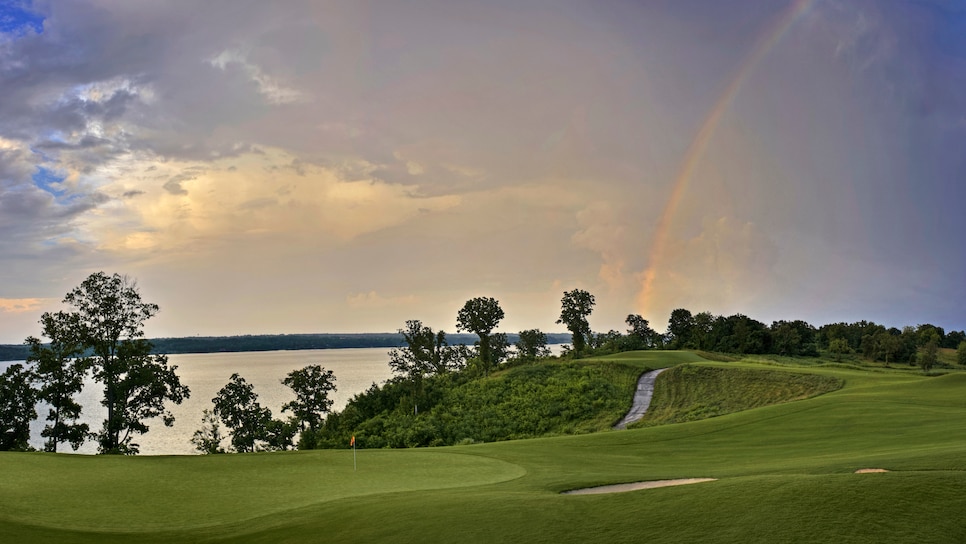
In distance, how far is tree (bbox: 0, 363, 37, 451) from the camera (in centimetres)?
4828

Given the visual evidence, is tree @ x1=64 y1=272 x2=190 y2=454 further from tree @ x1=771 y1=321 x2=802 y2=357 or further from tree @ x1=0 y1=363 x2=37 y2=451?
tree @ x1=771 y1=321 x2=802 y2=357

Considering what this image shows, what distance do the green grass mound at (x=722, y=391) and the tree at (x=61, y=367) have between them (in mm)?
42247

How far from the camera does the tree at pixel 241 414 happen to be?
6025 centimetres

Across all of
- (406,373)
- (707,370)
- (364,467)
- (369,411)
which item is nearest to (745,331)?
(707,370)

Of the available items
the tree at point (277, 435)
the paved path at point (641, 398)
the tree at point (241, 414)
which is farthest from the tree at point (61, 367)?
the paved path at point (641, 398)

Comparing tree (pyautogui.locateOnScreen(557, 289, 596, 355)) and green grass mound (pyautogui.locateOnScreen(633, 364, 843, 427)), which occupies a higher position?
tree (pyautogui.locateOnScreen(557, 289, 596, 355))

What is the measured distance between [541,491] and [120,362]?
4178 centimetres

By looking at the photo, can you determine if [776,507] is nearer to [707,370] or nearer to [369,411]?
[707,370]

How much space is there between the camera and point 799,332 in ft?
345

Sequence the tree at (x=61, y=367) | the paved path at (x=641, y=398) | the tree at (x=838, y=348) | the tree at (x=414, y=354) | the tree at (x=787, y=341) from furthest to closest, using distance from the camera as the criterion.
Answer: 1. the tree at (x=787, y=341)
2. the tree at (x=838, y=348)
3. the tree at (x=414, y=354)
4. the paved path at (x=641, y=398)
5. the tree at (x=61, y=367)

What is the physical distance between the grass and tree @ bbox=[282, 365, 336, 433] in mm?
39483

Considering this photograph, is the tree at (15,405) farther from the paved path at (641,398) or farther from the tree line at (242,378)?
the paved path at (641,398)

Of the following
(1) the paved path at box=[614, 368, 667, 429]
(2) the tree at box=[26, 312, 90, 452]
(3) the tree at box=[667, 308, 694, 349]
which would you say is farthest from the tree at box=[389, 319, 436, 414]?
(3) the tree at box=[667, 308, 694, 349]

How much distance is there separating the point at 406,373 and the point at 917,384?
184 ft
